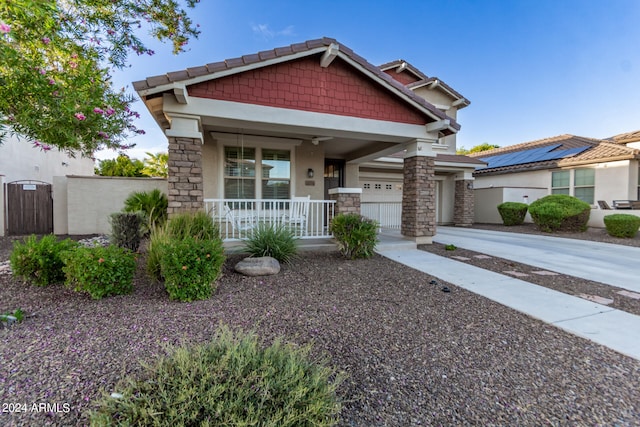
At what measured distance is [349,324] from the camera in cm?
308

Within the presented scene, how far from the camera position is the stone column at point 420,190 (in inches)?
294

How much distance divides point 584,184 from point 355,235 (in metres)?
13.2

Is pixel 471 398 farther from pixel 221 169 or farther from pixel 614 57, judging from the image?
pixel 614 57

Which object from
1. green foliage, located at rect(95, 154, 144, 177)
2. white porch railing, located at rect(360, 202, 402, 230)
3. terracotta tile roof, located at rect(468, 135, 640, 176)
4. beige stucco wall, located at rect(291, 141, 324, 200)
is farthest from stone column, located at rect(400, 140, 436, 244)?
green foliage, located at rect(95, 154, 144, 177)

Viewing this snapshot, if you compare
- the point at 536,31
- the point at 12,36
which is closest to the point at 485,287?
the point at 12,36

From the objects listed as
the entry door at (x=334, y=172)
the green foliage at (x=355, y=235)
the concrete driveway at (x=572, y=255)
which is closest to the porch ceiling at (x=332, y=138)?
the entry door at (x=334, y=172)

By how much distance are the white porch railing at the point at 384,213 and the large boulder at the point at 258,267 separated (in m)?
5.91

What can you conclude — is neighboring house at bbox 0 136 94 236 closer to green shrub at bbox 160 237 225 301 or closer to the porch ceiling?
the porch ceiling

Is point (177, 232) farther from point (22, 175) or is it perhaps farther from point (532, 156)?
point (532, 156)

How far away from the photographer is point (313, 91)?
6.30 metres

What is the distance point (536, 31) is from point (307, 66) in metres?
10.7

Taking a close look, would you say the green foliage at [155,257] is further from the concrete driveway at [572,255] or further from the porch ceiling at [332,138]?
the concrete driveway at [572,255]

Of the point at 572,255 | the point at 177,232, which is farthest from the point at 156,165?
the point at 572,255

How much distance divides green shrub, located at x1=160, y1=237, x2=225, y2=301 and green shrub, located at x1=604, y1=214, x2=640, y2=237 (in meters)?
12.3
